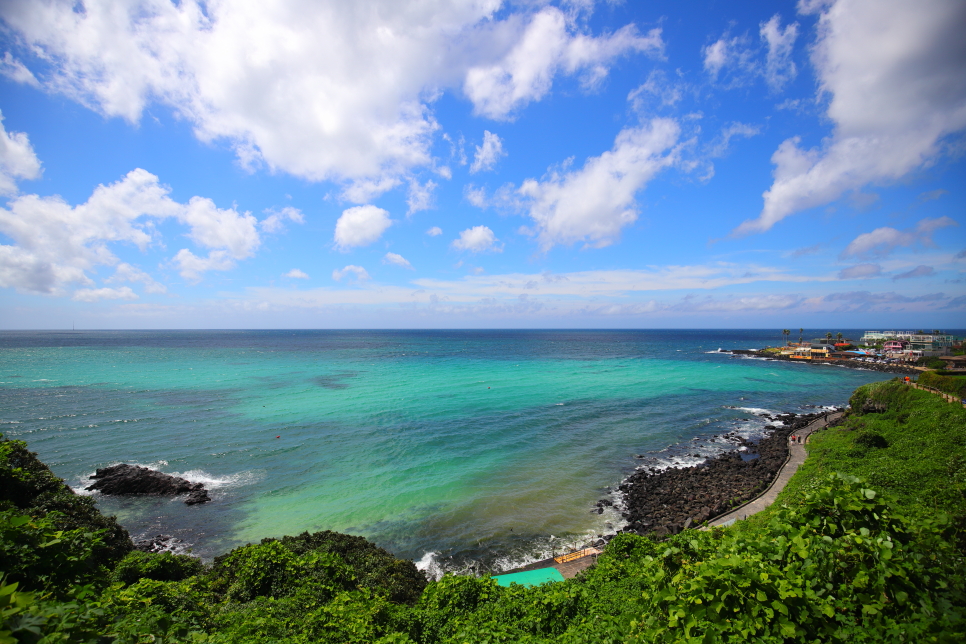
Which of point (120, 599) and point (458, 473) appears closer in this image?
point (120, 599)

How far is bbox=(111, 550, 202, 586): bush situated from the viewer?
983 cm

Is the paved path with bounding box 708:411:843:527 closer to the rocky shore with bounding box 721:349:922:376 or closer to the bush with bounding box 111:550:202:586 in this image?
the bush with bounding box 111:550:202:586

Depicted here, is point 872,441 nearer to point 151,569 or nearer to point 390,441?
point 390,441

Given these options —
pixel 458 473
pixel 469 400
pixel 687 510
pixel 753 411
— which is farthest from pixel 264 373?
pixel 753 411

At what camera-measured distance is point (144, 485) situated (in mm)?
22750

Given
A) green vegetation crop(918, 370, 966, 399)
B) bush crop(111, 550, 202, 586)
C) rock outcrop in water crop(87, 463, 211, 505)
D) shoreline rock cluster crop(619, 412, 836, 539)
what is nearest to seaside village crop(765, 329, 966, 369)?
green vegetation crop(918, 370, 966, 399)

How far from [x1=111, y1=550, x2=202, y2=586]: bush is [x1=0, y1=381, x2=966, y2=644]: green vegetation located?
0.05m

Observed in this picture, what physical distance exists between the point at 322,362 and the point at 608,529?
250ft

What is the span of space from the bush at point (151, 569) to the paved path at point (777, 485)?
65.4 feet

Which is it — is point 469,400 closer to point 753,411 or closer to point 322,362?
point 753,411

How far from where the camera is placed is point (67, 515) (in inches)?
432

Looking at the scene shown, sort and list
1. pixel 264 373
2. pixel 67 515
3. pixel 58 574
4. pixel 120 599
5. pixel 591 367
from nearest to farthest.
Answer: pixel 58 574 → pixel 120 599 → pixel 67 515 → pixel 264 373 → pixel 591 367

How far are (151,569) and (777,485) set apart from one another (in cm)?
2889

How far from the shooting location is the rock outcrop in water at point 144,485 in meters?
22.4
